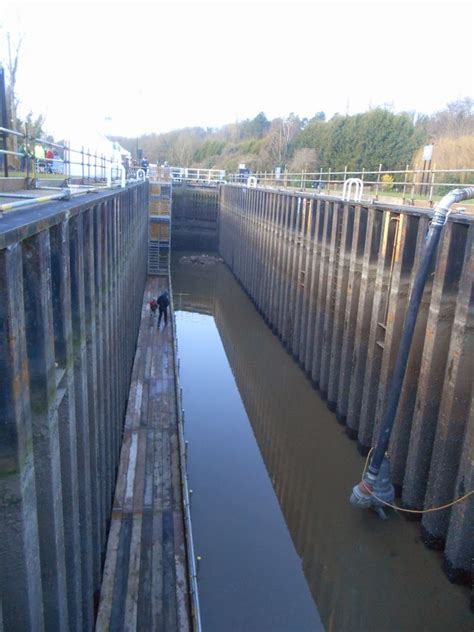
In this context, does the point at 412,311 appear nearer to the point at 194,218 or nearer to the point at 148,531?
the point at 148,531

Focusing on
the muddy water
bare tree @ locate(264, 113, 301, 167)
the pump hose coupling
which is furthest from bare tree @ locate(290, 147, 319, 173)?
the pump hose coupling

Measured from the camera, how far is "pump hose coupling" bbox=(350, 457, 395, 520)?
9703mm

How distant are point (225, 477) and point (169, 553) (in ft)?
13.5

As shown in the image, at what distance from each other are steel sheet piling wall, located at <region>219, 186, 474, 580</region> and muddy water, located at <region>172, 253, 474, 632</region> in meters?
0.58

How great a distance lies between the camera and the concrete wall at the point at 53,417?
11.4 ft

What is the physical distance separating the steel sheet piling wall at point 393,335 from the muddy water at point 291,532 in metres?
0.58

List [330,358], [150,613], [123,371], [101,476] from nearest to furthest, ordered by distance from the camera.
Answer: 1. [150,613]
2. [101,476]
3. [123,371]
4. [330,358]

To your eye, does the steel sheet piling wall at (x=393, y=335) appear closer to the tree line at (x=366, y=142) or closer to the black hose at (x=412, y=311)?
the black hose at (x=412, y=311)

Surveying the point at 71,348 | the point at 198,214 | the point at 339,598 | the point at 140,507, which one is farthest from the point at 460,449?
the point at 198,214

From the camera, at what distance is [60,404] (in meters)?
4.83

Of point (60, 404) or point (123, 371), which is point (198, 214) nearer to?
point (123, 371)

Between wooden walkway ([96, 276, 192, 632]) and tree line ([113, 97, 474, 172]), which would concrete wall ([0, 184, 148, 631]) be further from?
tree line ([113, 97, 474, 172])

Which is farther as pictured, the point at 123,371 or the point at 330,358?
the point at 330,358

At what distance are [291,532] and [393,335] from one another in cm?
431
